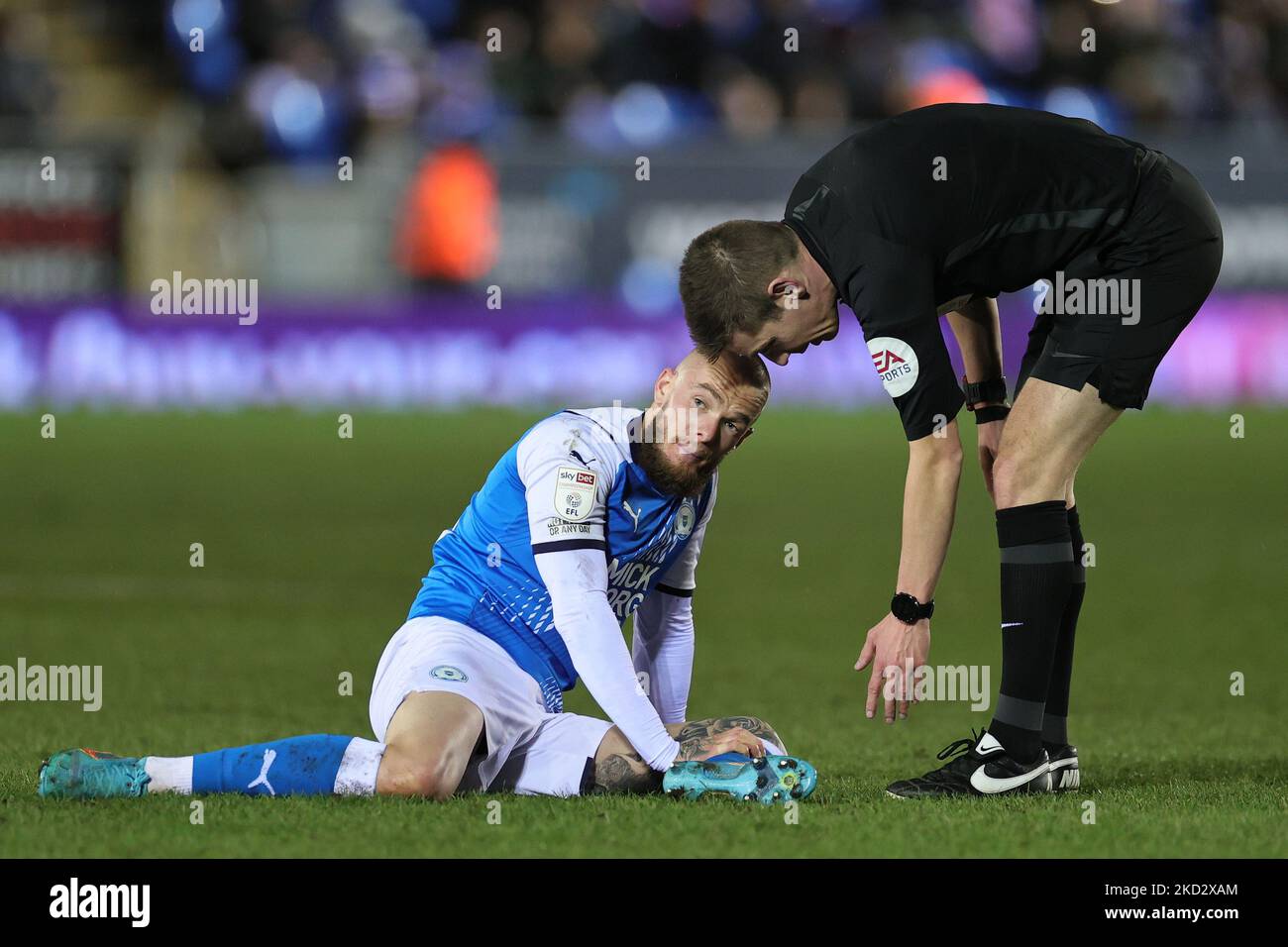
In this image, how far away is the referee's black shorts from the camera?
15.8ft

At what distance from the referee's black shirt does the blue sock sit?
1716 millimetres

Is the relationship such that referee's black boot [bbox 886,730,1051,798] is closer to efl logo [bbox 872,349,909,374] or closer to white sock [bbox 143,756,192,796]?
efl logo [bbox 872,349,909,374]

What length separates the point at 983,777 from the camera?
486cm

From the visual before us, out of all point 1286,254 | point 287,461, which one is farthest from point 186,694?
point 1286,254

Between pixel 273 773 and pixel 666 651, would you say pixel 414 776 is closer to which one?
pixel 273 773

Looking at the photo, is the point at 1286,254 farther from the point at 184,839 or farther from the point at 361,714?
the point at 184,839

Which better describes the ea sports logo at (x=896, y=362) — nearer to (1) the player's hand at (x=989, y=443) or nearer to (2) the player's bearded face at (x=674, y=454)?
(2) the player's bearded face at (x=674, y=454)

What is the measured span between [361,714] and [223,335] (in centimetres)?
1207

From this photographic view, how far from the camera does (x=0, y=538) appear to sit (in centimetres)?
1114

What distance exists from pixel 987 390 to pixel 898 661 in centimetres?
115

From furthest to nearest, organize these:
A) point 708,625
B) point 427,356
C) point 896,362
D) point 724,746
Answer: point 427,356, point 708,625, point 724,746, point 896,362

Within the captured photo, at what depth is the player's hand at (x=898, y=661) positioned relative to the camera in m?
4.55

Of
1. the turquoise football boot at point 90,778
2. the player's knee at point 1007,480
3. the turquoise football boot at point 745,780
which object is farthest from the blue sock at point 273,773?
the player's knee at point 1007,480

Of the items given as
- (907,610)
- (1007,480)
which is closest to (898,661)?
(907,610)
